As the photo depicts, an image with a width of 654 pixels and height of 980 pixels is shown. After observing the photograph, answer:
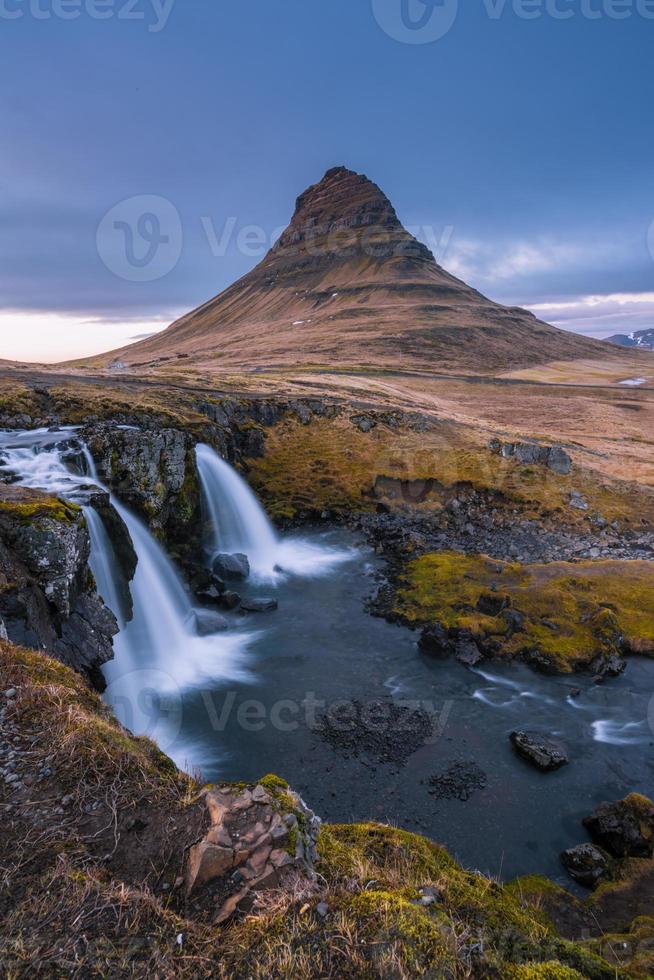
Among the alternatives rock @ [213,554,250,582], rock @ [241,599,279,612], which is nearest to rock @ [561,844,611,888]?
rock @ [241,599,279,612]

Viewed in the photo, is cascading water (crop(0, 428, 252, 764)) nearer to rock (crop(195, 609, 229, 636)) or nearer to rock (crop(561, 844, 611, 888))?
rock (crop(195, 609, 229, 636))

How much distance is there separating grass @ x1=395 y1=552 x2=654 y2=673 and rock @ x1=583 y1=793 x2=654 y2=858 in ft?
23.8

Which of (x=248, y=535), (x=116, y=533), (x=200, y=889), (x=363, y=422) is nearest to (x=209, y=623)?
(x=116, y=533)

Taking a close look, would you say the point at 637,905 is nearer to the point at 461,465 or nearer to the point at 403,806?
the point at 403,806

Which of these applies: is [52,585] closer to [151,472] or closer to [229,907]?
[229,907]

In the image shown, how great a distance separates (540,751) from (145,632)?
16.0 metres

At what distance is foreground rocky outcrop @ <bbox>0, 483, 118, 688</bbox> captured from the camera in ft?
43.5

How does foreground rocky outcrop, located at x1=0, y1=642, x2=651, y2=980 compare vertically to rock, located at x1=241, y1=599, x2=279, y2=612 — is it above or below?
above

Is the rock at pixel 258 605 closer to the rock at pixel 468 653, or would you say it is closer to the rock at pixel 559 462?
the rock at pixel 468 653

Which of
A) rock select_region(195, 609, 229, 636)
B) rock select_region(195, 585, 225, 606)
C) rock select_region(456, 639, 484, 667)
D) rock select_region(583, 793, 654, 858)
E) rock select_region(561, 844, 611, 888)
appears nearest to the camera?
rock select_region(561, 844, 611, 888)

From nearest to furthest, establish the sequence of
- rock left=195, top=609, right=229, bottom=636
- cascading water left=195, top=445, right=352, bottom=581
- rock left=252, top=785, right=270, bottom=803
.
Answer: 1. rock left=252, top=785, right=270, bottom=803
2. rock left=195, top=609, right=229, bottom=636
3. cascading water left=195, top=445, right=352, bottom=581

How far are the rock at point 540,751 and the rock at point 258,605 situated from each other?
13326 mm

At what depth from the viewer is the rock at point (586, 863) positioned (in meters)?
12.8

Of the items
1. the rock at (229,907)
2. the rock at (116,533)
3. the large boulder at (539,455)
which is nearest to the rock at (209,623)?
the rock at (116,533)
